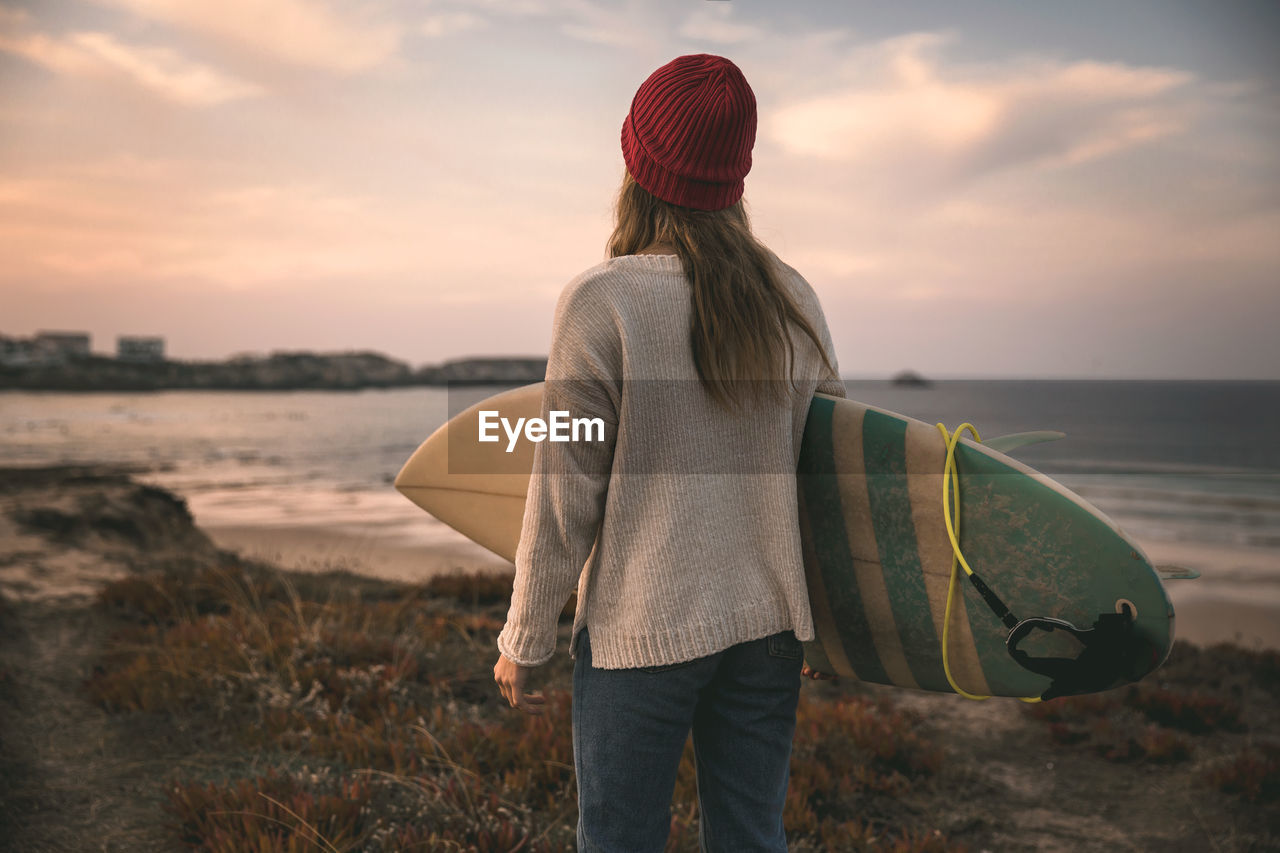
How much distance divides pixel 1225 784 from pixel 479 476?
4234mm

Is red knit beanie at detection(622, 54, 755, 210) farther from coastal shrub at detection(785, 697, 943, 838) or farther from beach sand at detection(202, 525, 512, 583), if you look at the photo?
beach sand at detection(202, 525, 512, 583)

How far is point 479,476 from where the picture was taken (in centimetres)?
301

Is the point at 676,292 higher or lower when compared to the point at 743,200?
lower

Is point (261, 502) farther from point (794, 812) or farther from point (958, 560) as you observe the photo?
point (958, 560)

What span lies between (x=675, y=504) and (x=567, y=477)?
215 mm

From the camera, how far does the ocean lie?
47.2 ft

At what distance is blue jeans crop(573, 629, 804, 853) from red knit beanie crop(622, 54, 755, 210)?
94 cm

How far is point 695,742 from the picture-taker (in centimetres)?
177

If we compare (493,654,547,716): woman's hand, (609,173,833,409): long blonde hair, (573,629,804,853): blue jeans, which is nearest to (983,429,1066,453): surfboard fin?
(609,173,833,409): long blonde hair

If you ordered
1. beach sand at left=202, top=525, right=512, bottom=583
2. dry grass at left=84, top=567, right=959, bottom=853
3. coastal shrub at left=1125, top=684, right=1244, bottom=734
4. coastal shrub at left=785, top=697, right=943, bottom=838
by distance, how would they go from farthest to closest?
beach sand at left=202, top=525, right=512, bottom=583
coastal shrub at left=1125, top=684, right=1244, bottom=734
coastal shrub at left=785, top=697, right=943, bottom=838
dry grass at left=84, top=567, right=959, bottom=853

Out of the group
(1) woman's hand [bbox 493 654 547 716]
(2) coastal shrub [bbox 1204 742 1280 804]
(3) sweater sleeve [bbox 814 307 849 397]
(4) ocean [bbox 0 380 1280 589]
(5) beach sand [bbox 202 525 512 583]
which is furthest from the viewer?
(4) ocean [bbox 0 380 1280 589]

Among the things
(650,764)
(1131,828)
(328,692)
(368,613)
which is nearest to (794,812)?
(1131,828)

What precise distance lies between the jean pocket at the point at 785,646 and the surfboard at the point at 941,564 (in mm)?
506

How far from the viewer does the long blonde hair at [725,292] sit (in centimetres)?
153
